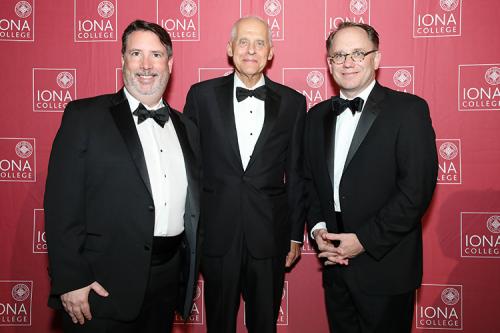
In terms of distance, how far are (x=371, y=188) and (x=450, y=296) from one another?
62.1 inches

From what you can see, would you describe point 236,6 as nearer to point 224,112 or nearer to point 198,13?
point 198,13

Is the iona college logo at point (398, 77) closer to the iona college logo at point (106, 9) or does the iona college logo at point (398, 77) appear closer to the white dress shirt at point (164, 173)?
the white dress shirt at point (164, 173)

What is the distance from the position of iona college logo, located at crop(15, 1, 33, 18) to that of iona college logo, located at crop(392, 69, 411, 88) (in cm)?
284

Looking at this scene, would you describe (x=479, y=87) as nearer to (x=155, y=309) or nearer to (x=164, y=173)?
(x=164, y=173)

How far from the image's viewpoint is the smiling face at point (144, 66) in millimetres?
2203

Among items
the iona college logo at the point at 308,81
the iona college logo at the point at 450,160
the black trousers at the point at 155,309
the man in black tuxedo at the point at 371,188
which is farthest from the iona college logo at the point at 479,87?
the black trousers at the point at 155,309

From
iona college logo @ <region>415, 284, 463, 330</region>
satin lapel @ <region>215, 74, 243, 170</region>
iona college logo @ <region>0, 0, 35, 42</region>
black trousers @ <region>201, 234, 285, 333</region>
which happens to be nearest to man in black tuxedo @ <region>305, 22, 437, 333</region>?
black trousers @ <region>201, 234, 285, 333</region>

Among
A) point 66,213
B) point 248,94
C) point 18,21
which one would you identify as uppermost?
point 18,21

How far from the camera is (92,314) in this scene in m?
2.01

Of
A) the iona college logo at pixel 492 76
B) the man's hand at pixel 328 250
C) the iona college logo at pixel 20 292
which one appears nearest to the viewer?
the man's hand at pixel 328 250

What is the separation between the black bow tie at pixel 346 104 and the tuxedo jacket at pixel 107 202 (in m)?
1.13

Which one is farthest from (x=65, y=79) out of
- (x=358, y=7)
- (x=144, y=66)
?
(x=358, y=7)

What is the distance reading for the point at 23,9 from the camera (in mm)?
3352

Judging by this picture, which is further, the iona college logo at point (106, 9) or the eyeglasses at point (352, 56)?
the iona college logo at point (106, 9)
